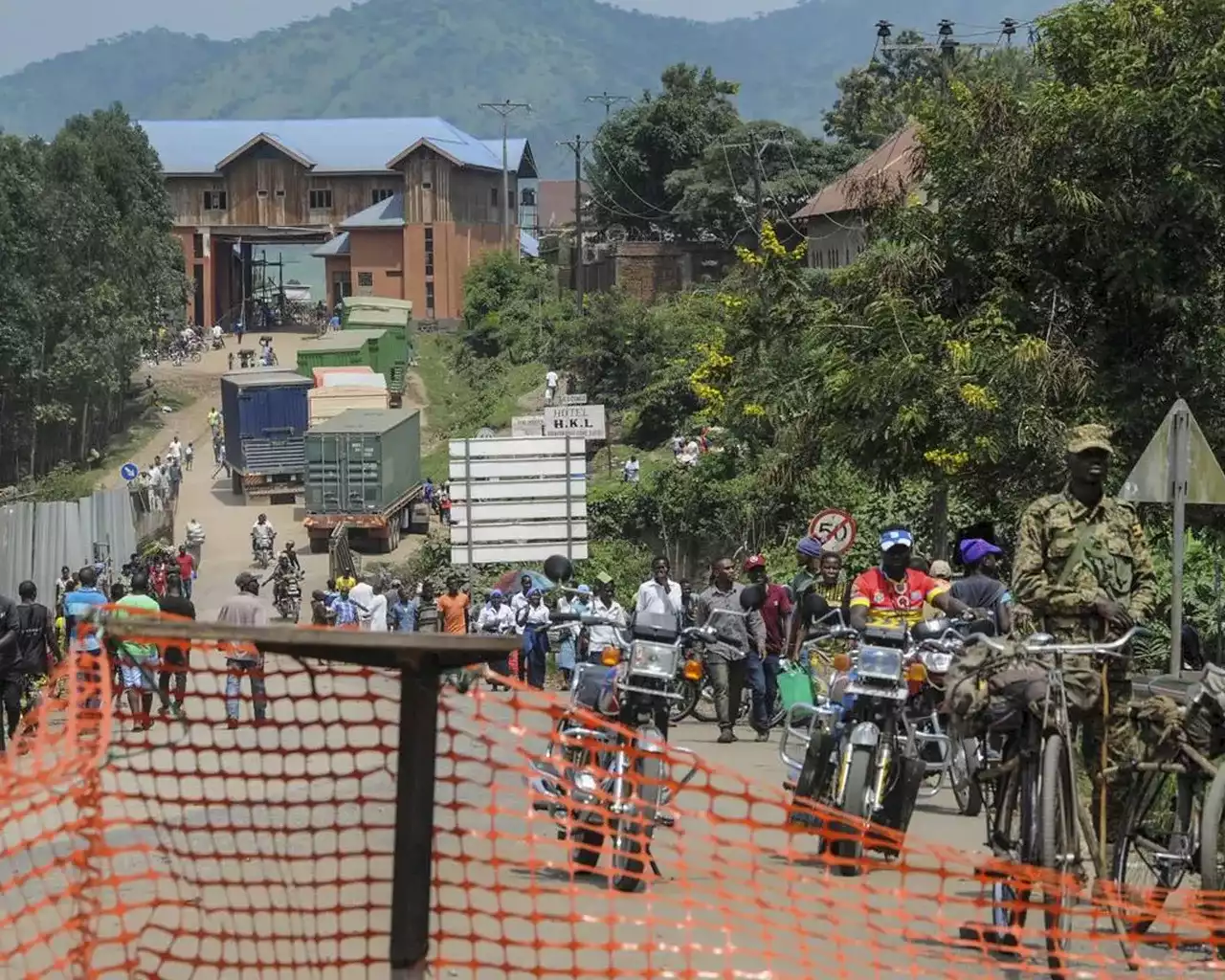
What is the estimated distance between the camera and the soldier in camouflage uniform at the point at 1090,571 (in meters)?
7.32

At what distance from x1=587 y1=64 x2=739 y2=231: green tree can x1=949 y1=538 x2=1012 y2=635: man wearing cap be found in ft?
191

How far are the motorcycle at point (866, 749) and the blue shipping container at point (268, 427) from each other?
42.6 meters

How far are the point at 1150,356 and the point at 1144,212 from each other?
1594 millimetres

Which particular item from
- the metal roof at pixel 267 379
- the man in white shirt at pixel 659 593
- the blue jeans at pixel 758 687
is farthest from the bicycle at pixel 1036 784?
the metal roof at pixel 267 379

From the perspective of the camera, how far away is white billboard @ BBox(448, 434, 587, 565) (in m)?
23.5

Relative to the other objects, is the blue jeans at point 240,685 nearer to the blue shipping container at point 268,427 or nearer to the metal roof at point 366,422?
the metal roof at point 366,422

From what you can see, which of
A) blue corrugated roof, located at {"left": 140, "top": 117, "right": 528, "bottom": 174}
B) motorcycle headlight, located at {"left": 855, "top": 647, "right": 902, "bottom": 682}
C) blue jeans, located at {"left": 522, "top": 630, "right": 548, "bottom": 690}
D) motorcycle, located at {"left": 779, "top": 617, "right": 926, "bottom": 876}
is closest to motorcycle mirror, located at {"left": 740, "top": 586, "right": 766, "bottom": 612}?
motorcycle, located at {"left": 779, "top": 617, "right": 926, "bottom": 876}

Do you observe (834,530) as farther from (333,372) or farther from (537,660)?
(333,372)

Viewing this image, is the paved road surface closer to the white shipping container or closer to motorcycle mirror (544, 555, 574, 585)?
motorcycle mirror (544, 555, 574, 585)

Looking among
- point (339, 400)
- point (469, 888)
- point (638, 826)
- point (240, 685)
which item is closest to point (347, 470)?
point (339, 400)

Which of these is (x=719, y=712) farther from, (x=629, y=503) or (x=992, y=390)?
(x=629, y=503)

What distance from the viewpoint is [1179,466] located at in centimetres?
966

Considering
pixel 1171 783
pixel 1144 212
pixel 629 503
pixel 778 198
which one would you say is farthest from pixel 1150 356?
pixel 778 198

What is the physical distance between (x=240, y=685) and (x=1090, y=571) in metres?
7.64
